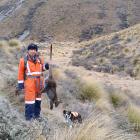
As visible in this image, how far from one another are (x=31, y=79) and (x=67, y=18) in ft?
165

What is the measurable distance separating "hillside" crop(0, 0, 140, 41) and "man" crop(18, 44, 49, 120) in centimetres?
4534

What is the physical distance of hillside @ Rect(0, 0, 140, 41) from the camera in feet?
185

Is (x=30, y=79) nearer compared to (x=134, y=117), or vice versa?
(x=30, y=79)

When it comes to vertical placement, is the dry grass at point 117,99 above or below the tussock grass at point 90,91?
below

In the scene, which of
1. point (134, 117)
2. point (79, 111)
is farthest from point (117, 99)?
point (79, 111)

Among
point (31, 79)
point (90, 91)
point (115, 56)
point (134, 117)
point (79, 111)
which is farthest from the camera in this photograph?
point (115, 56)

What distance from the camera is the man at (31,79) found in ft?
30.4

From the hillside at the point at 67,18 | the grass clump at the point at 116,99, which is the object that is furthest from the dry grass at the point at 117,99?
the hillside at the point at 67,18

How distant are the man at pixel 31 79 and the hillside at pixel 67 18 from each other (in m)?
45.3

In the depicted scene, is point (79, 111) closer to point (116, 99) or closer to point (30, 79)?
point (30, 79)

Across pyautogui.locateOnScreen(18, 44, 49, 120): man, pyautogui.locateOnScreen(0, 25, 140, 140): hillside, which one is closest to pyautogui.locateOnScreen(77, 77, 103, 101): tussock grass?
pyautogui.locateOnScreen(0, 25, 140, 140): hillside

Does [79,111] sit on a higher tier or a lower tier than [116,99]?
higher

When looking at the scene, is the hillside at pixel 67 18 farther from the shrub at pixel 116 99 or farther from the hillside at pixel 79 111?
the shrub at pixel 116 99

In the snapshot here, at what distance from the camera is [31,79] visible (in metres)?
9.31
